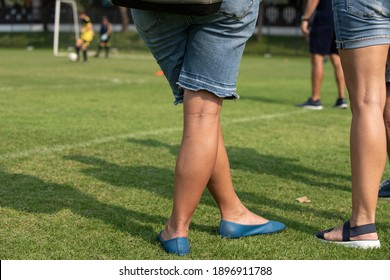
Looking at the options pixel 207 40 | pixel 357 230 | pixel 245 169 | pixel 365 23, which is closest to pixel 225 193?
pixel 357 230

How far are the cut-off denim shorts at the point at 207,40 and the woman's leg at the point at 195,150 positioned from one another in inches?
2.8

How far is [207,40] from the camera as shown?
10.9 feet

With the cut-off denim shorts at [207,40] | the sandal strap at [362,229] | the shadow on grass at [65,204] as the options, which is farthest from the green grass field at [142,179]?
the cut-off denim shorts at [207,40]

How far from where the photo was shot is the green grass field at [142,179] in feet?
11.7

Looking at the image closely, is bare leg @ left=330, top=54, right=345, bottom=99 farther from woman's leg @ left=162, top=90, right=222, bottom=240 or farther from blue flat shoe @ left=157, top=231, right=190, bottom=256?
blue flat shoe @ left=157, top=231, right=190, bottom=256

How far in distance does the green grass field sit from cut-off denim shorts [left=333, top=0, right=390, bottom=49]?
1018mm

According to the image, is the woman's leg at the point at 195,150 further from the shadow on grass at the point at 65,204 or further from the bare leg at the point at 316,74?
the bare leg at the point at 316,74

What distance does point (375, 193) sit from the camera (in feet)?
12.1

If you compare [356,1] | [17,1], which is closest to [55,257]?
[356,1]

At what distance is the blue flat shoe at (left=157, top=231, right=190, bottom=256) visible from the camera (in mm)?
3385

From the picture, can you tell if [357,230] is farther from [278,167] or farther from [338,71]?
[338,71]

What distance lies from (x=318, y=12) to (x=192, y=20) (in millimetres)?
7687

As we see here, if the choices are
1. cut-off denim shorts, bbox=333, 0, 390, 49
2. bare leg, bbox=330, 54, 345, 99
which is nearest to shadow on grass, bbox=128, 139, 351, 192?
cut-off denim shorts, bbox=333, 0, 390, 49

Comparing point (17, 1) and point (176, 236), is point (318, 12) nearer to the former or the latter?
point (176, 236)
